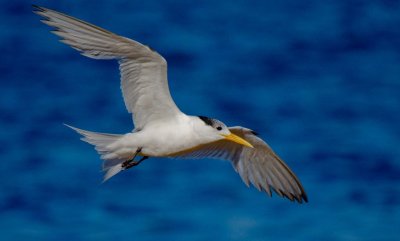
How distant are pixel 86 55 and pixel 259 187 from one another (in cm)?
346

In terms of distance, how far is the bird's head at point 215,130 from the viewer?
11430 mm

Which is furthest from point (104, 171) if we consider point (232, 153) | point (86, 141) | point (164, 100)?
point (232, 153)

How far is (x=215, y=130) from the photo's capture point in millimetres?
11508

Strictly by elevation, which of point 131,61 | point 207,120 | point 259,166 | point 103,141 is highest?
point 259,166

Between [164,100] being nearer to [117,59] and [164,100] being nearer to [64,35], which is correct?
[117,59]

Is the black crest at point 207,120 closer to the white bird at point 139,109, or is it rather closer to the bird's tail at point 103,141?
the white bird at point 139,109

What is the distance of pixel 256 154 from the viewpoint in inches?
507

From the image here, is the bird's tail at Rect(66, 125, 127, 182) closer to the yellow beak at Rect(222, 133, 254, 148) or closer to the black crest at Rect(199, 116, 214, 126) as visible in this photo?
the black crest at Rect(199, 116, 214, 126)

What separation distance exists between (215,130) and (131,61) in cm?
141

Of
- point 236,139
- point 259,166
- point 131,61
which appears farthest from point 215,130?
point 259,166

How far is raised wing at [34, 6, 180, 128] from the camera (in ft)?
35.2

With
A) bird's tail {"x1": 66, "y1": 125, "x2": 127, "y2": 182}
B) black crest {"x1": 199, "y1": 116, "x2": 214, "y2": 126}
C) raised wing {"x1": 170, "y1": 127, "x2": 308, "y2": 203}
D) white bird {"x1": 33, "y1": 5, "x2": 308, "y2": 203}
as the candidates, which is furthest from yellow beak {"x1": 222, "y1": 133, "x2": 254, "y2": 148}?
bird's tail {"x1": 66, "y1": 125, "x2": 127, "y2": 182}

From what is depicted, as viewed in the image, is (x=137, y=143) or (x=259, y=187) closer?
(x=137, y=143)

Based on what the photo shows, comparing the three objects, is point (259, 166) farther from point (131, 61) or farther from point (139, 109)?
point (131, 61)
